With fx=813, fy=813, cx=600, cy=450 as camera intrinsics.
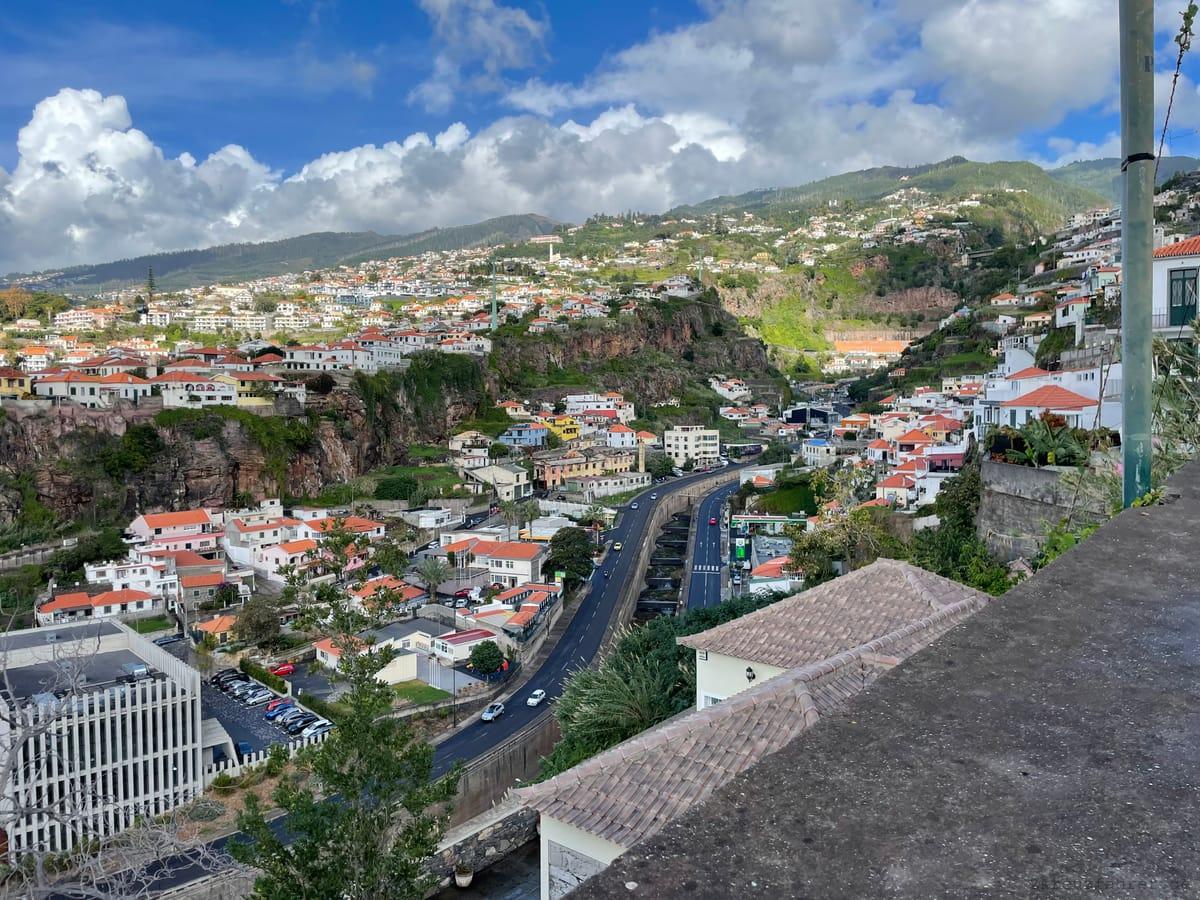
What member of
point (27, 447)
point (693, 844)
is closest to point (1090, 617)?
point (693, 844)

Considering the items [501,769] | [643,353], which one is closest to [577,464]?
[643,353]

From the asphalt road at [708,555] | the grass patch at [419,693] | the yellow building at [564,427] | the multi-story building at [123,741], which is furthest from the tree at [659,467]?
the multi-story building at [123,741]

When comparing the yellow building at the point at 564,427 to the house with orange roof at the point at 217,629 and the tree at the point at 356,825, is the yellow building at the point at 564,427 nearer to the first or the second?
the house with orange roof at the point at 217,629

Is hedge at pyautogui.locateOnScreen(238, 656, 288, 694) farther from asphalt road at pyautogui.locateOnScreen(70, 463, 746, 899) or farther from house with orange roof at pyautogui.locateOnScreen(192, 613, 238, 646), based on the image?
asphalt road at pyautogui.locateOnScreen(70, 463, 746, 899)

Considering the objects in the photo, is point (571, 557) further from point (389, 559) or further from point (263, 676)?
point (263, 676)

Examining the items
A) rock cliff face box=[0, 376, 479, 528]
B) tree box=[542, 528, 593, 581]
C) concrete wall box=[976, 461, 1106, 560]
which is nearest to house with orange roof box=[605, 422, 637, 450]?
rock cliff face box=[0, 376, 479, 528]
